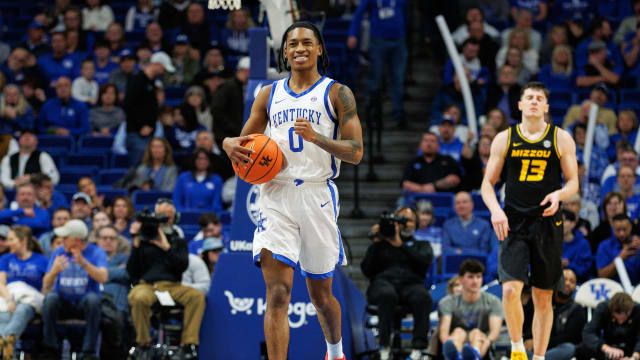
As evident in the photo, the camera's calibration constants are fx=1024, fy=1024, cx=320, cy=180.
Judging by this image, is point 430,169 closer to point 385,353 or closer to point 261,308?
point 385,353

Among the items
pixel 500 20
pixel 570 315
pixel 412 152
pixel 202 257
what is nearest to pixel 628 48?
pixel 500 20

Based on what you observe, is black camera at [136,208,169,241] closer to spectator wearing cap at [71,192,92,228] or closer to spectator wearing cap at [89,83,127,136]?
spectator wearing cap at [71,192,92,228]

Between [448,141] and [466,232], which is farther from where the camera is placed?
[448,141]

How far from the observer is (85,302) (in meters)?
10.8

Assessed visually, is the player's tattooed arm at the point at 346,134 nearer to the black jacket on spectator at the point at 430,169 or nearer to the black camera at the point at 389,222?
the black camera at the point at 389,222

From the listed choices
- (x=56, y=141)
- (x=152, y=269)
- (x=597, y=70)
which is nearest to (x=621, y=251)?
(x=597, y=70)

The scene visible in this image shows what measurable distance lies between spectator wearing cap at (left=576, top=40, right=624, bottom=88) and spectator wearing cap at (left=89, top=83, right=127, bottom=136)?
6.80m

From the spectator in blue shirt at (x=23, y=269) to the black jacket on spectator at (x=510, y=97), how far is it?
6.80m

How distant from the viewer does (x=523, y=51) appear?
15336 millimetres

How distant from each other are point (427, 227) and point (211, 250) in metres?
2.59

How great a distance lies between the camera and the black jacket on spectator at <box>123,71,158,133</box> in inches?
578

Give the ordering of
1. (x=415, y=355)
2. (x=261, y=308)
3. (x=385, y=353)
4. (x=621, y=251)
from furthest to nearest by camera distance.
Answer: (x=621, y=251) < (x=415, y=355) < (x=385, y=353) < (x=261, y=308)

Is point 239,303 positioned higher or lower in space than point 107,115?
lower

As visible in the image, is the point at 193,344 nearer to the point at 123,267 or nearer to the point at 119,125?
the point at 123,267
